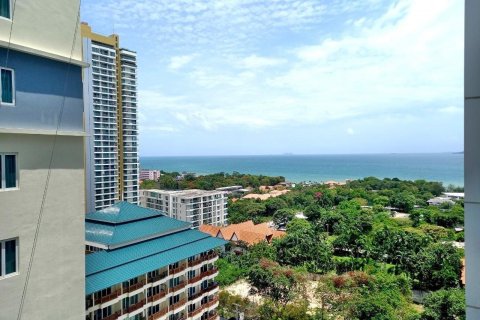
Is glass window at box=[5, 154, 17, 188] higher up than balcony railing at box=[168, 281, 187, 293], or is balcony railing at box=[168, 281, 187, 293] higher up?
glass window at box=[5, 154, 17, 188]

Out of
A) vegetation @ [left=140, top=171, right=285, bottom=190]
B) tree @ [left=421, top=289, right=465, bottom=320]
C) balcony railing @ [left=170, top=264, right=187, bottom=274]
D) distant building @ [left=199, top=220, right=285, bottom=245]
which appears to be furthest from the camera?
vegetation @ [left=140, top=171, right=285, bottom=190]

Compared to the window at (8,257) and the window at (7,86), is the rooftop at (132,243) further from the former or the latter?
the window at (7,86)

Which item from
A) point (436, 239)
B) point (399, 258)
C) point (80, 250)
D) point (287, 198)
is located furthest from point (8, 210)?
point (287, 198)

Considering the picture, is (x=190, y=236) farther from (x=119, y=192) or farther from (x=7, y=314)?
(x=119, y=192)

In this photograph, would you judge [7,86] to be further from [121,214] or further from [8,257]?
[121,214]

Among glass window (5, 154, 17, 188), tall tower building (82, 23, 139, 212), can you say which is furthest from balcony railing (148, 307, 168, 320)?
tall tower building (82, 23, 139, 212)

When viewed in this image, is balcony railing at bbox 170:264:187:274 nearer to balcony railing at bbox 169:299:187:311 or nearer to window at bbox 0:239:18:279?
balcony railing at bbox 169:299:187:311

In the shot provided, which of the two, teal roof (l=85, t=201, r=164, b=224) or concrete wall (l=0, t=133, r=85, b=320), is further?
teal roof (l=85, t=201, r=164, b=224)
